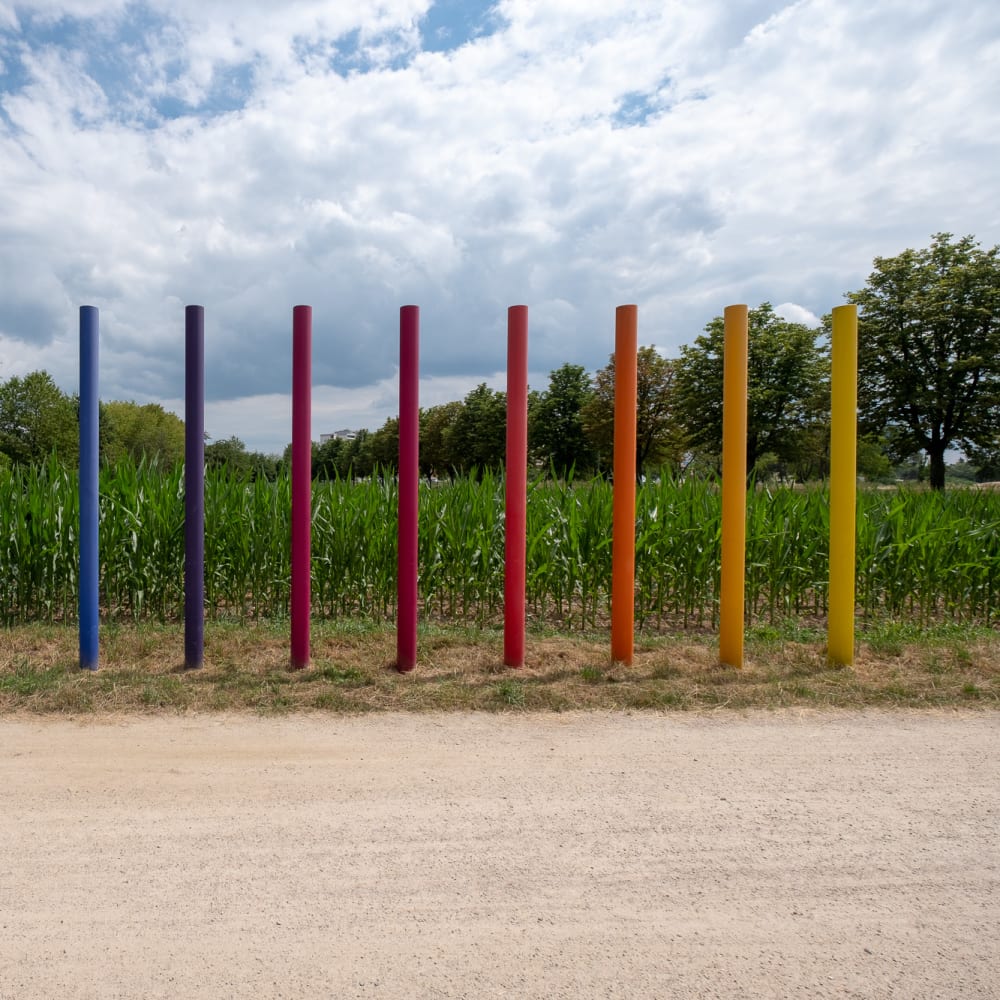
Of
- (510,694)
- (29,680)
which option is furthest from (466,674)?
(29,680)

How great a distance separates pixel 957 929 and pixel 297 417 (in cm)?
478

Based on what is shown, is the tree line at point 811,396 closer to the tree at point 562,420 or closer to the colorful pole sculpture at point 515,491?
the tree at point 562,420

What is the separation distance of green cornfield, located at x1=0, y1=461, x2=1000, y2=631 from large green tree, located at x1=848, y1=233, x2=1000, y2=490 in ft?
70.5

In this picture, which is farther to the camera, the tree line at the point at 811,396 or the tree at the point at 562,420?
the tree at the point at 562,420

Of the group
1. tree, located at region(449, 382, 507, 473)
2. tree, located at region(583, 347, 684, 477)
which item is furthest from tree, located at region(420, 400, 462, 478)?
tree, located at region(583, 347, 684, 477)

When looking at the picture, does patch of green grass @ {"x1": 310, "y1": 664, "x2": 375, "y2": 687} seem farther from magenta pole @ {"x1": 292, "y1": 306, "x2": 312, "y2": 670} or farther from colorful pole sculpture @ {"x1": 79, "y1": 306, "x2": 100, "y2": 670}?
colorful pole sculpture @ {"x1": 79, "y1": 306, "x2": 100, "y2": 670}

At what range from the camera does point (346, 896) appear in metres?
2.45

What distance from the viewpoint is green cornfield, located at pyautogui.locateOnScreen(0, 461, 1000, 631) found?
7.13 metres

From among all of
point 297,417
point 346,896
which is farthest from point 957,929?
point 297,417

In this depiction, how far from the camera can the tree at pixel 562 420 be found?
44875 millimetres

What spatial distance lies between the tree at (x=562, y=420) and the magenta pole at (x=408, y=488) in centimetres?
3902

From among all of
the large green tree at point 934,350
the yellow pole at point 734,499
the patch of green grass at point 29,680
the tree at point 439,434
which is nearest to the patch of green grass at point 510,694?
the yellow pole at point 734,499

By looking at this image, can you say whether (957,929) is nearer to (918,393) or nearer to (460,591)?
(460,591)

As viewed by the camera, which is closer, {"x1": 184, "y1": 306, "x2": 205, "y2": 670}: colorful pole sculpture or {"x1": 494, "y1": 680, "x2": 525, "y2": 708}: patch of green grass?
{"x1": 494, "y1": 680, "x2": 525, "y2": 708}: patch of green grass
